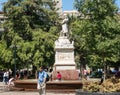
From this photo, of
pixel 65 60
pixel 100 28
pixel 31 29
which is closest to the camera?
pixel 100 28

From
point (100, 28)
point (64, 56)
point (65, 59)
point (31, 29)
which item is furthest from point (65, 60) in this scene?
point (31, 29)

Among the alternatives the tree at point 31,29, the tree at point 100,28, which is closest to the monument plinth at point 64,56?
the tree at point 100,28

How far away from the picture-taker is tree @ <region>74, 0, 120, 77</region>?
64.9 feet

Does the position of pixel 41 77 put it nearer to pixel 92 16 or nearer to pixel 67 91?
pixel 92 16

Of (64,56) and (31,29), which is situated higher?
(31,29)

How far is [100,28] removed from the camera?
2006 cm

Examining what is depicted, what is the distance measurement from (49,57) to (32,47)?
2921mm

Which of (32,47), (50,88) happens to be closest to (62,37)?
(50,88)

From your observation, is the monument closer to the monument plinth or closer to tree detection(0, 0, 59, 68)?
the monument plinth

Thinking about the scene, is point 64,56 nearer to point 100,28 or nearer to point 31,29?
point 100,28

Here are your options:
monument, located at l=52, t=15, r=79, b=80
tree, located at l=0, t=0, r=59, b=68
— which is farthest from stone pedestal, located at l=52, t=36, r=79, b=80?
tree, located at l=0, t=0, r=59, b=68

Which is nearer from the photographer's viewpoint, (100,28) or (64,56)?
(100,28)

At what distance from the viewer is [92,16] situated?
2019cm

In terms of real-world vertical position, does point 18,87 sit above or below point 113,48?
below
